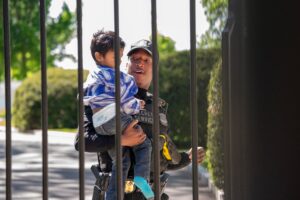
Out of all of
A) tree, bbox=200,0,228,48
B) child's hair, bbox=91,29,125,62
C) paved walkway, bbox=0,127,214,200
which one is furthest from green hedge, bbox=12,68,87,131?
child's hair, bbox=91,29,125,62

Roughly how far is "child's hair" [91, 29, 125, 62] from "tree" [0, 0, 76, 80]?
2128cm

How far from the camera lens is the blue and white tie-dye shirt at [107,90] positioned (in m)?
2.98

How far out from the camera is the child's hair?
3.13 metres

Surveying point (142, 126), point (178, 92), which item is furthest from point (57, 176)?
point (142, 126)

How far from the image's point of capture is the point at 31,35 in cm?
2542

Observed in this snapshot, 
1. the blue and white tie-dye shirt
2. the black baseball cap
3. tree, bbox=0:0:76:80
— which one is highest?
tree, bbox=0:0:76:80

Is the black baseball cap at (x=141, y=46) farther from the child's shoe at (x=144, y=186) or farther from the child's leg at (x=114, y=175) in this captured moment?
the child's shoe at (x=144, y=186)

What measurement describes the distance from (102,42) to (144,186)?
0.66 m

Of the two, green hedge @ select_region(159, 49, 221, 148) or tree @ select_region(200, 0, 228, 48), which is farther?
green hedge @ select_region(159, 49, 221, 148)

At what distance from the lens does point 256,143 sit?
209 centimetres

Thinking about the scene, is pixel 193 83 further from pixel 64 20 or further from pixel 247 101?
pixel 64 20

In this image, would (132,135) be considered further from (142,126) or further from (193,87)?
(193,87)

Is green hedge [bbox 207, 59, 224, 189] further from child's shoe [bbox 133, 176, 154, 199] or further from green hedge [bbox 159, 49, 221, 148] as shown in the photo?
green hedge [bbox 159, 49, 221, 148]

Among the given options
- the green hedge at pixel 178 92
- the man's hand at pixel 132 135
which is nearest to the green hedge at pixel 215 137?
the man's hand at pixel 132 135
